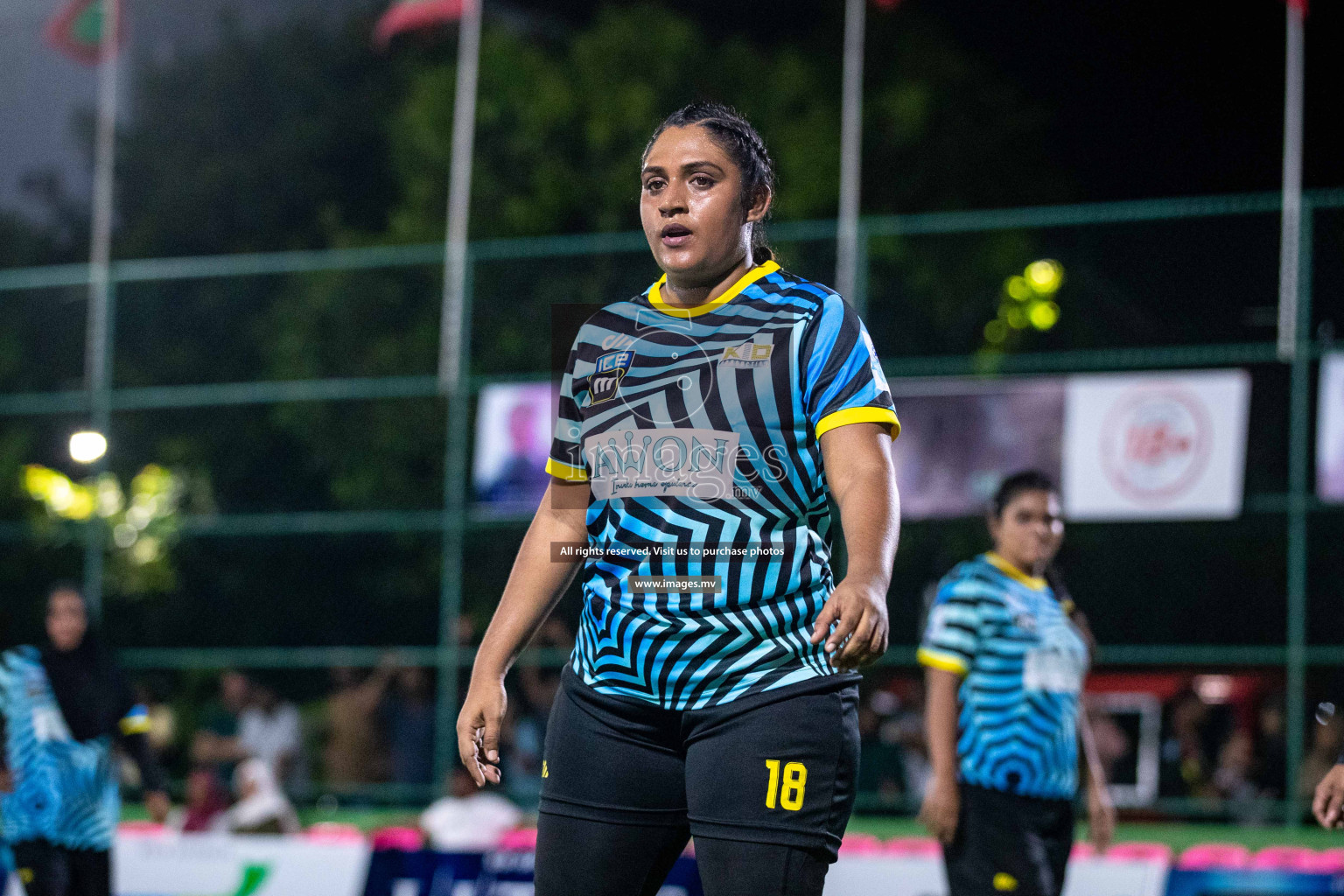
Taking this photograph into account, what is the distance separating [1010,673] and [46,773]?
438 cm

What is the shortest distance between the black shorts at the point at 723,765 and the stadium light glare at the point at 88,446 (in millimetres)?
12137

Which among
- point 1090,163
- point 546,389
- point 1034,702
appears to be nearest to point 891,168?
point 1090,163

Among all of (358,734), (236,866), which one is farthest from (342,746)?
(236,866)

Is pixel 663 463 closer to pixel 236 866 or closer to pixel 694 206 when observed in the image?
pixel 694 206

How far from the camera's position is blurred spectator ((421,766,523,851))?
11.3m

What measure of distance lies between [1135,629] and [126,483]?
33.0ft

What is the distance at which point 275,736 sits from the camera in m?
14.2

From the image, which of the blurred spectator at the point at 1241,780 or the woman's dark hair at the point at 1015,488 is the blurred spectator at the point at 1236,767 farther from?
the woman's dark hair at the point at 1015,488

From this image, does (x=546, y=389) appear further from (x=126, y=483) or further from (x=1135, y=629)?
(x=126, y=483)

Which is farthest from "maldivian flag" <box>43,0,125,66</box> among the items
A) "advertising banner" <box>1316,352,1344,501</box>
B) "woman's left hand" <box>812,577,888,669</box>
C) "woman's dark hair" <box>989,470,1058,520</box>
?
"woman's left hand" <box>812,577,888,669</box>

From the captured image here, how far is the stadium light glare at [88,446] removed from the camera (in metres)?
15.1

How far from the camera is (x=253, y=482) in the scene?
2056 cm

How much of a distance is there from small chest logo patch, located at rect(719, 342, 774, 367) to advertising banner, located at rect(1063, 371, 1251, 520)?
8372mm

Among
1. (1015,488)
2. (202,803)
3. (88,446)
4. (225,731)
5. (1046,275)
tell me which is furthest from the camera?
(88,446)
